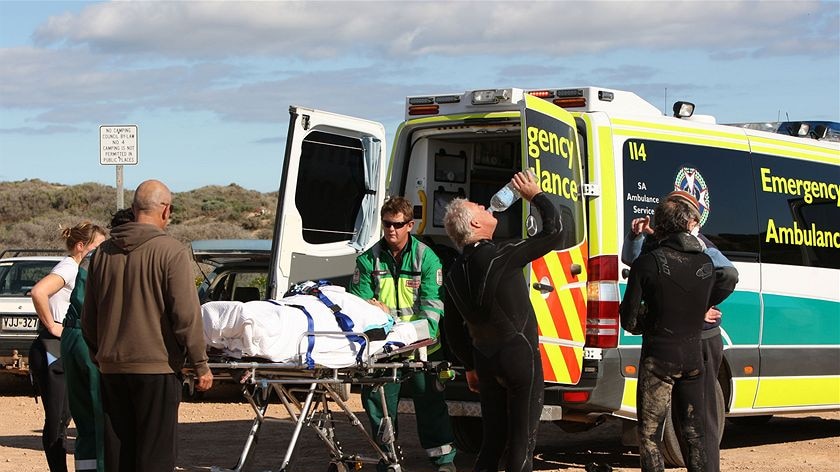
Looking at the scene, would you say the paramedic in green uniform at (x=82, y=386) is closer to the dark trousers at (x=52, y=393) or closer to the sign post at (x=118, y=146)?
the dark trousers at (x=52, y=393)

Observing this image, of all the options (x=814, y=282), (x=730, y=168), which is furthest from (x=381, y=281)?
(x=814, y=282)

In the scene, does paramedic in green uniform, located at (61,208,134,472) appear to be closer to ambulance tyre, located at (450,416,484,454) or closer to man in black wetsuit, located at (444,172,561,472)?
man in black wetsuit, located at (444,172,561,472)

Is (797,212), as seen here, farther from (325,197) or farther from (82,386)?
(82,386)

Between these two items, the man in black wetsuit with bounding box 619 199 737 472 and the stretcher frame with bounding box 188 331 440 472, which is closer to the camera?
the man in black wetsuit with bounding box 619 199 737 472

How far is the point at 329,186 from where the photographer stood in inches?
393

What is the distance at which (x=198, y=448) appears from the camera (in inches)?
431

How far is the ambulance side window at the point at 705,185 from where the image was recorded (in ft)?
30.3

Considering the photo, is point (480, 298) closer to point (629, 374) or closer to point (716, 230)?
point (629, 374)

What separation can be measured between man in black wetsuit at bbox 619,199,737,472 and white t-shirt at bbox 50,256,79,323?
3.53m

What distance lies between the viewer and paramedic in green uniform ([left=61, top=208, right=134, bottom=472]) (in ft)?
26.0

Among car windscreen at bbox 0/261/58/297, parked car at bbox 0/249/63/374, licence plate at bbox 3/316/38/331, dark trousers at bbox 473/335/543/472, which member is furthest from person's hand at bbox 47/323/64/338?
car windscreen at bbox 0/261/58/297

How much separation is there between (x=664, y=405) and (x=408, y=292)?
215cm

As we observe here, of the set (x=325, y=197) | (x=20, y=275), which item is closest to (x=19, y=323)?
(x=20, y=275)

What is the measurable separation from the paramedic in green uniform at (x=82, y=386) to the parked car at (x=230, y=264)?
15.4ft
